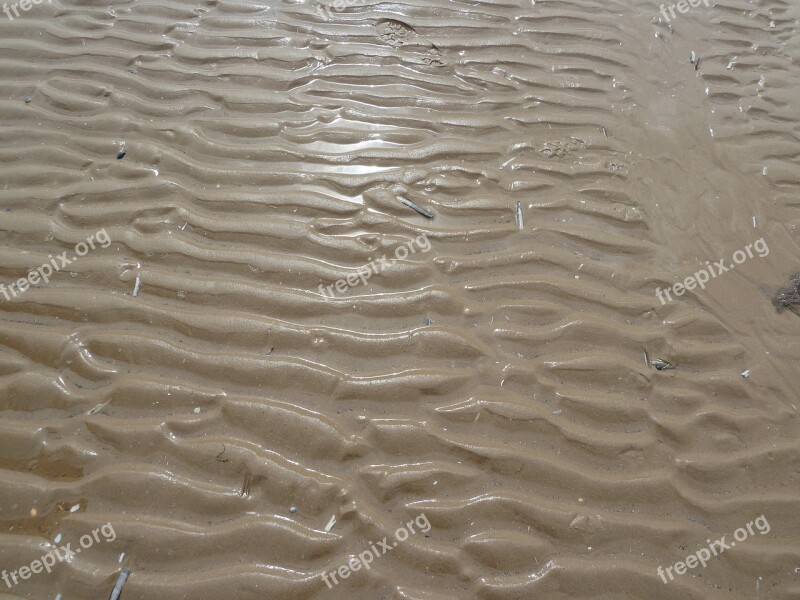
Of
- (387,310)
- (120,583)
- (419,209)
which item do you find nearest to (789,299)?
(419,209)

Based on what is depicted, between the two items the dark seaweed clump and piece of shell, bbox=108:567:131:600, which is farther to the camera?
the dark seaweed clump

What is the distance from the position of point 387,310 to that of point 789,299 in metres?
2.59

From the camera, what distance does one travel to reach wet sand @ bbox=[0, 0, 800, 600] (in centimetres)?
216

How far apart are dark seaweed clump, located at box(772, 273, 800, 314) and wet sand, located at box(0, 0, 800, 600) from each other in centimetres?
8

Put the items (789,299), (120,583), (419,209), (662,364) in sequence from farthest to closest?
(419,209) → (789,299) → (662,364) → (120,583)

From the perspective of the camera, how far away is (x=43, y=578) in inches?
78.7

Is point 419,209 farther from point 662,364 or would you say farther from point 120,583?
point 120,583

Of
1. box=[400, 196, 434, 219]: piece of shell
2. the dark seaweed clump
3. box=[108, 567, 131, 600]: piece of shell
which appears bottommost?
box=[108, 567, 131, 600]: piece of shell

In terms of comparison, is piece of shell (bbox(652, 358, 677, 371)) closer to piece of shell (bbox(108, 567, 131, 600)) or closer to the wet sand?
the wet sand

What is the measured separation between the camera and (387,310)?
110 inches

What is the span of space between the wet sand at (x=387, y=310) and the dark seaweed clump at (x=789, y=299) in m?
0.08

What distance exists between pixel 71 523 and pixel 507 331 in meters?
2.27

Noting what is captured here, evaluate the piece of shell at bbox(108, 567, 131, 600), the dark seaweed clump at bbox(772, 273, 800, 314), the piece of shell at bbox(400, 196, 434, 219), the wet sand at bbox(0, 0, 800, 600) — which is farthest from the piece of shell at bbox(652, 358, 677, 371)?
the piece of shell at bbox(108, 567, 131, 600)

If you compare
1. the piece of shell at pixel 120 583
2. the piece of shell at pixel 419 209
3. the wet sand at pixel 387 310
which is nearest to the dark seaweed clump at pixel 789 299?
the wet sand at pixel 387 310
